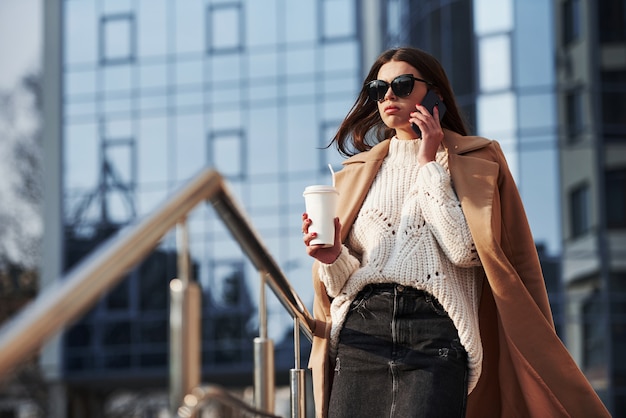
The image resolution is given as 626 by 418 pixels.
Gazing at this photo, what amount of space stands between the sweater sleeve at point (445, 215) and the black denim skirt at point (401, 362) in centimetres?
18

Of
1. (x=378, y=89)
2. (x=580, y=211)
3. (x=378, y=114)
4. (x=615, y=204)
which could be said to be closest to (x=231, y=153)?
(x=580, y=211)

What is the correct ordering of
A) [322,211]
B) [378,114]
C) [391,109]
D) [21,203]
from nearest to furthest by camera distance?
[322,211]
[391,109]
[378,114]
[21,203]

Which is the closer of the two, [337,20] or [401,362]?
[401,362]

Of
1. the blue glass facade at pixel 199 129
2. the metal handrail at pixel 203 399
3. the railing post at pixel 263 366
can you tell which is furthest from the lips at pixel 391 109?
the blue glass facade at pixel 199 129

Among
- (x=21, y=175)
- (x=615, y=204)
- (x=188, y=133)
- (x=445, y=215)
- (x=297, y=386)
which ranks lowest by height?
(x=297, y=386)

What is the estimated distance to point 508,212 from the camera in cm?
390

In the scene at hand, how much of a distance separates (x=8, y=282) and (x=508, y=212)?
105ft

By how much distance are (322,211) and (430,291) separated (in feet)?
1.44

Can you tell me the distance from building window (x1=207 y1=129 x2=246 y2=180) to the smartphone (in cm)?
2428

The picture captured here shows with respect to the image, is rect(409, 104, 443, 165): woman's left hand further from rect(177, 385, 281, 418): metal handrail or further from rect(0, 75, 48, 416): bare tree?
rect(0, 75, 48, 416): bare tree

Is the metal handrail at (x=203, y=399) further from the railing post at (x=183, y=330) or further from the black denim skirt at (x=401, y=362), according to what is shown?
the black denim skirt at (x=401, y=362)

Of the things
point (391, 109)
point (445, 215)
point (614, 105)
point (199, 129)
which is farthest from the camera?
point (199, 129)

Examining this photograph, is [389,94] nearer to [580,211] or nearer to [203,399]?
[203,399]

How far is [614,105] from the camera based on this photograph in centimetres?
2005
